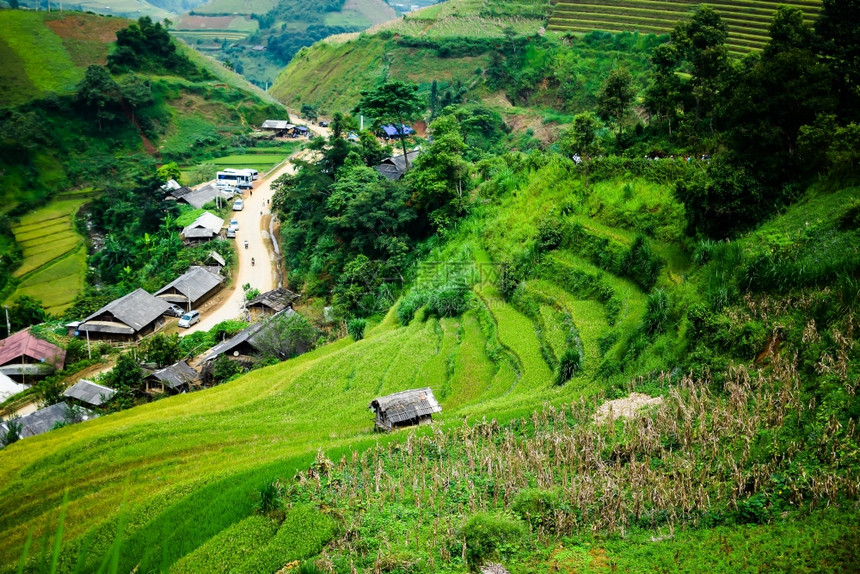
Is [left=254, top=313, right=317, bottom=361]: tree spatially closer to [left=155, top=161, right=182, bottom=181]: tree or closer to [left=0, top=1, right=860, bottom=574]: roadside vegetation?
[left=0, top=1, right=860, bottom=574]: roadside vegetation

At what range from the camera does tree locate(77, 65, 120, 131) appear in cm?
5753

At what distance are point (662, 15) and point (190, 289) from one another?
45445 mm

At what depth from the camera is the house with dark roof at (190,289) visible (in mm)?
36125

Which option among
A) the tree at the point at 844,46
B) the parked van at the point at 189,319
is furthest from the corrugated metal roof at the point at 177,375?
the tree at the point at 844,46

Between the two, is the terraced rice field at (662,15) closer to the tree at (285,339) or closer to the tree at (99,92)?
the tree at (285,339)

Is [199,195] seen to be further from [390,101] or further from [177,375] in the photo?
[177,375]

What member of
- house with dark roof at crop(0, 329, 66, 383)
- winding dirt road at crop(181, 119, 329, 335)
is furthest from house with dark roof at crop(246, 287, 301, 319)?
house with dark roof at crop(0, 329, 66, 383)

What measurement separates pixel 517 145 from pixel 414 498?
3926cm

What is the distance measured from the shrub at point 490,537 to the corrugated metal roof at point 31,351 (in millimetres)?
28335

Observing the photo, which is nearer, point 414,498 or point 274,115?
point 414,498

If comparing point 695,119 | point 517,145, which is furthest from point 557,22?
point 695,119

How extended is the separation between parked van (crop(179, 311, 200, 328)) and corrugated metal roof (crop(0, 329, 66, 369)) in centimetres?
572

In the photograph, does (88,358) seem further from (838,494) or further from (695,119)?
(838,494)

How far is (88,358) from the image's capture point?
1256 inches
